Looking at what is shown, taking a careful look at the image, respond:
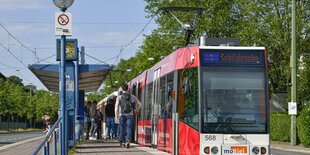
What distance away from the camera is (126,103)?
14453 millimetres

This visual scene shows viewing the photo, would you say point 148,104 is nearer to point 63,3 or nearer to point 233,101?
point 233,101

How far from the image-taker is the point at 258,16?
106ft

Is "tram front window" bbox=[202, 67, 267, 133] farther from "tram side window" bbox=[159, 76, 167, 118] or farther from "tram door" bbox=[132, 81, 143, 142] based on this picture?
"tram door" bbox=[132, 81, 143, 142]

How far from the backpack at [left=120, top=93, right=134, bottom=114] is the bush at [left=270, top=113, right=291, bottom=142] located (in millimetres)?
15132

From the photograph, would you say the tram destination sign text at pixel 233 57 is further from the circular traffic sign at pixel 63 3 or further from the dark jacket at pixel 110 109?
the dark jacket at pixel 110 109

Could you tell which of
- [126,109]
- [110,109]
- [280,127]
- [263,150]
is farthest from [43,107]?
[263,150]

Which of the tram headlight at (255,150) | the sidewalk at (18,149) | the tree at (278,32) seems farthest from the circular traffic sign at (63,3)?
the tree at (278,32)

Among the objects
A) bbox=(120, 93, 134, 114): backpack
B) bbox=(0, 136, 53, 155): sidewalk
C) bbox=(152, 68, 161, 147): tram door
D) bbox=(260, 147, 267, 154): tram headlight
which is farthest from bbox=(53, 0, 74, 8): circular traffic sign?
bbox=(0, 136, 53, 155): sidewalk

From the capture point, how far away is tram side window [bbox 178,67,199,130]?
1138 centimetres

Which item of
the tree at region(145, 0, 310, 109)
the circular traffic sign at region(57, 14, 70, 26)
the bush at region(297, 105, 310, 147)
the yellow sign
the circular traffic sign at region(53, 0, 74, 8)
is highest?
the tree at region(145, 0, 310, 109)

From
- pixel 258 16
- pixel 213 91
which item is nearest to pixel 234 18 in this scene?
pixel 258 16

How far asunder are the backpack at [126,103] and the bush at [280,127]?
15132mm

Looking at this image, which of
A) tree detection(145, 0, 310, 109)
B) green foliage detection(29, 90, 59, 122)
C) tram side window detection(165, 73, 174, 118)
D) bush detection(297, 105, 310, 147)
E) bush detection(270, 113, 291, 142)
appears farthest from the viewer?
green foliage detection(29, 90, 59, 122)

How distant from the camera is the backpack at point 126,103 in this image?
14445 mm
